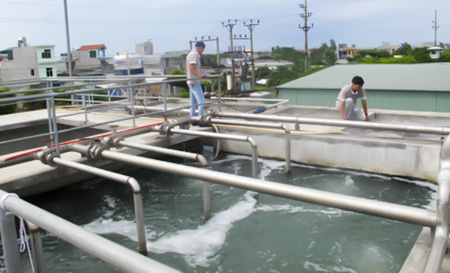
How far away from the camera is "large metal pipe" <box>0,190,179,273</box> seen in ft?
5.70

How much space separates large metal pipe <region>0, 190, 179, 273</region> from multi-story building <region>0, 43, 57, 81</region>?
63.0 meters

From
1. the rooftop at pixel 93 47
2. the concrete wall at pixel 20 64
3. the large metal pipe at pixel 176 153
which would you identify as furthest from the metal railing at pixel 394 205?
the rooftop at pixel 93 47

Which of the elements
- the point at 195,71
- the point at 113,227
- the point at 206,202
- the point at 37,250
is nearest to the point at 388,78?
the point at 195,71

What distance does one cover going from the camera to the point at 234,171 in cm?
782

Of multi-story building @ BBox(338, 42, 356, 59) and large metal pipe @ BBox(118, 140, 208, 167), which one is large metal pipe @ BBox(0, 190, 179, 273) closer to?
large metal pipe @ BBox(118, 140, 208, 167)

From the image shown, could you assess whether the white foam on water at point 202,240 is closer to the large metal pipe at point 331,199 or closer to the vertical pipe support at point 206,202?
the vertical pipe support at point 206,202

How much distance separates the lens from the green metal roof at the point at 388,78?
17156mm

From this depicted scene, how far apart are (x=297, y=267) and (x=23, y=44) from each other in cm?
6221

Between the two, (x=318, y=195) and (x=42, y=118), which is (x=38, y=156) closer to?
(x=318, y=195)

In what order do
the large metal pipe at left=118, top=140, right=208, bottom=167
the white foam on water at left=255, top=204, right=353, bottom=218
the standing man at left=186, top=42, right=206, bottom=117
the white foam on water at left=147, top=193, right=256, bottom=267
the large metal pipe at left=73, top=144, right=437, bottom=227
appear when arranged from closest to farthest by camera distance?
the large metal pipe at left=73, top=144, right=437, bottom=227 < the white foam on water at left=147, top=193, right=256, bottom=267 < the large metal pipe at left=118, top=140, right=208, bottom=167 < the white foam on water at left=255, top=204, right=353, bottom=218 < the standing man at left=186, top=42, right=206, bottom=117

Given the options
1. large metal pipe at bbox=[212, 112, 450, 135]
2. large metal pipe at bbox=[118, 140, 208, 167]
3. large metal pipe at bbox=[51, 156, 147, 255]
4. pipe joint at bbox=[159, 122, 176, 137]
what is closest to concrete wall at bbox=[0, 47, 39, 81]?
pipe joint at bbox=[159, 122, 176, 137]

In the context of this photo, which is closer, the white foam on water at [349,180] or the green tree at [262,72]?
the white foam on water at [349,180]

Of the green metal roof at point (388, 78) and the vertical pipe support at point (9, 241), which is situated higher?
the green metal roof at point (388, 78)

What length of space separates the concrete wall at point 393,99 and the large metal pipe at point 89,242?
17.0m
